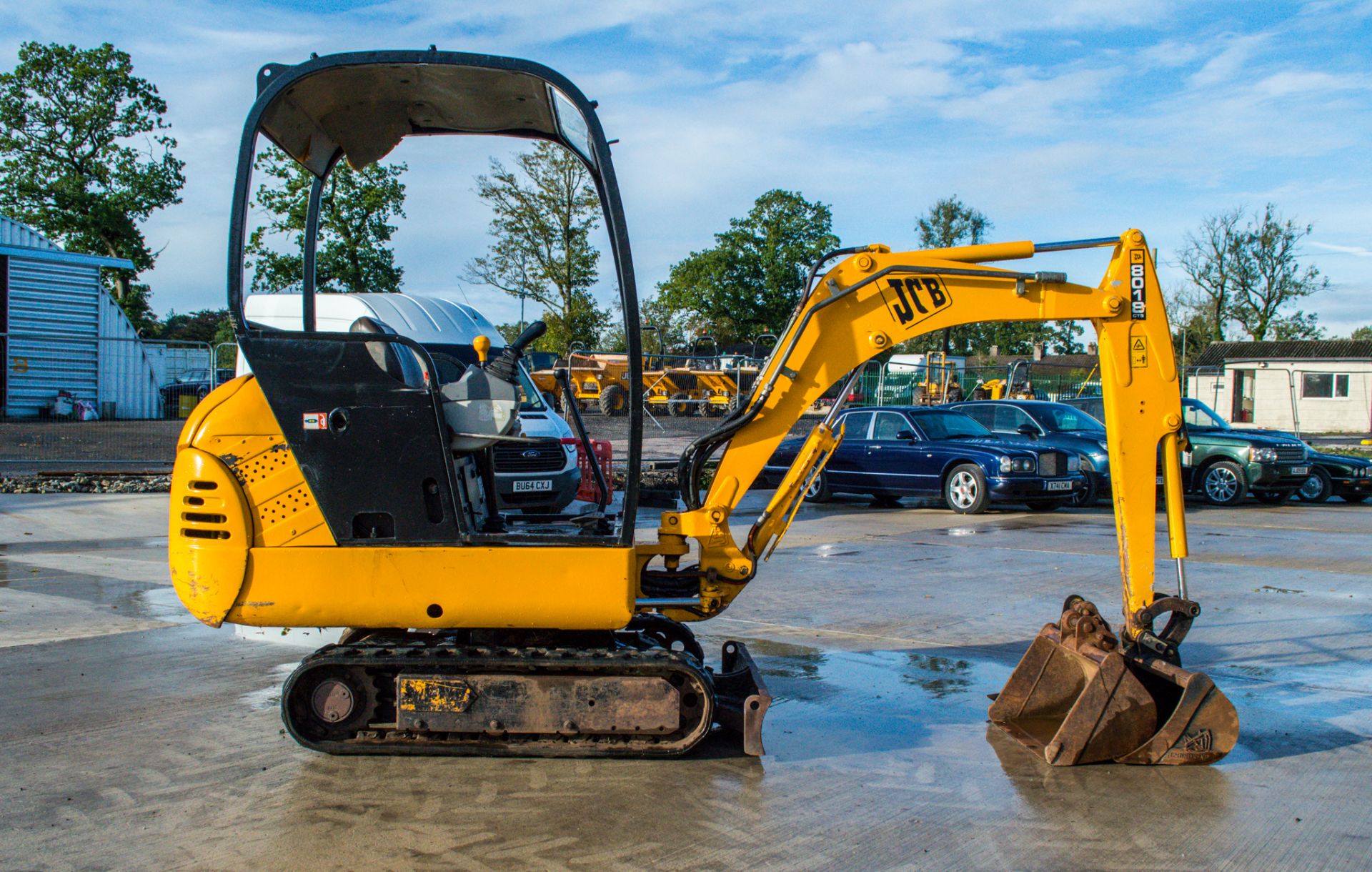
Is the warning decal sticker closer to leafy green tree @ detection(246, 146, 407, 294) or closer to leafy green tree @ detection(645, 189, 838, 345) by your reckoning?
leafy green tree @ detection(246, 146, 407, 294)

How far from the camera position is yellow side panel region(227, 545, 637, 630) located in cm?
461

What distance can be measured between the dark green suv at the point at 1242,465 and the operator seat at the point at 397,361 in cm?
1414

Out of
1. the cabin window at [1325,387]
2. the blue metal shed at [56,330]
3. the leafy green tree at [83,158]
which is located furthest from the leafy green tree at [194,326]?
the cabin window at [1325,387]

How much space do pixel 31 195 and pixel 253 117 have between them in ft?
139

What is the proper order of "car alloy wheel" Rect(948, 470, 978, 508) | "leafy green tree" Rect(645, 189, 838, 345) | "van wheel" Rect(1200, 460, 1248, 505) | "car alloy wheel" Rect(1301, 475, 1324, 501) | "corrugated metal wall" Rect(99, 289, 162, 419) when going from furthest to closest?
1. "leafy green tree" Rect(645, 189, 838, 345)
2. "corrugated metal wall" Rect(99, 289, 162, 419)
3. "car alloy wheel" Rect(1301, 475, 1324, 501)
4. "van wheel" Rect(1200, 460, 1248, 505)
5. "car alloy wheel" Rect(948, 470, 978, 508)

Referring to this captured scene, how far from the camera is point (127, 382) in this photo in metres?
27.3

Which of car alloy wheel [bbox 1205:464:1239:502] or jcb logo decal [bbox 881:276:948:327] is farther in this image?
car alloy wheel [bbox 1205:464:1239:502]

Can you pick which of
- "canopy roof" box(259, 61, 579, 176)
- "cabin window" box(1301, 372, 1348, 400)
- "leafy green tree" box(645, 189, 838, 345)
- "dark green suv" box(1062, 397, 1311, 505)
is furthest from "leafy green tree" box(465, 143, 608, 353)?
"leafy green tree" box(645, 189, 838, 345)

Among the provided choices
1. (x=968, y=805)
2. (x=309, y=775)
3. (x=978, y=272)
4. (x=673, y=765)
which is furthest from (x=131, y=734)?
(x=978, y=272)

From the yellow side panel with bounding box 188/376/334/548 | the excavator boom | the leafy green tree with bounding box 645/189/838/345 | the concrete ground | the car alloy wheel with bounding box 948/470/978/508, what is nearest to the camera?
the concrete ground

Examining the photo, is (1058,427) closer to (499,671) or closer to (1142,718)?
(1142,718)

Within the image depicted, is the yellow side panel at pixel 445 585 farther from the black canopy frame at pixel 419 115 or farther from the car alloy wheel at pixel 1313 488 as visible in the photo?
the car alloy wheel at pixel 1313 488

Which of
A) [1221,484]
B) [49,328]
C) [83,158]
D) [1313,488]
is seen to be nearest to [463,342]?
[1221,484]

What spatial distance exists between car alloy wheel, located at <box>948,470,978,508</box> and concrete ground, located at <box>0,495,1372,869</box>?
21.4 ft
